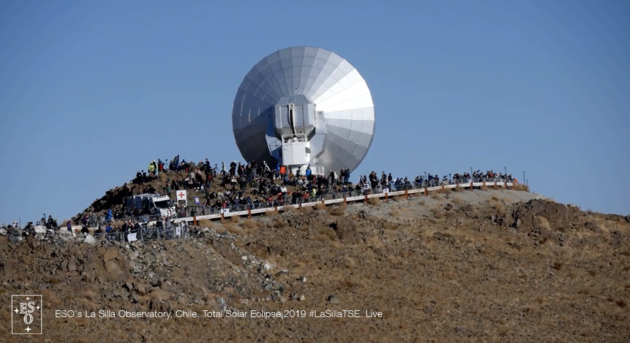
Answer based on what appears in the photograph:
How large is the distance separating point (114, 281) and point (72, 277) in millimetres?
1816

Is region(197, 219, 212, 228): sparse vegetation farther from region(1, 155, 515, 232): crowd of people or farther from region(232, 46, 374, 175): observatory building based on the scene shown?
region(232, 46, 374, 175): observatory building

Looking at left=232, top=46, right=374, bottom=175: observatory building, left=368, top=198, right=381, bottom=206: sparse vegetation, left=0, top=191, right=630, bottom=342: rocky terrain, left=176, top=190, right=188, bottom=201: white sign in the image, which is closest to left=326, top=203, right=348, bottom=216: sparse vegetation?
left=0, top=191, right=630, bottom=342: rocky terrain

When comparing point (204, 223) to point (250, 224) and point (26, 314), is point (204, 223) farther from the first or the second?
point (26, 314)

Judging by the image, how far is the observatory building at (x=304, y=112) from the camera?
7669 cm

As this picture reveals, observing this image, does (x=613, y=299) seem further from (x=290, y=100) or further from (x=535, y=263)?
(x=290, y=100)

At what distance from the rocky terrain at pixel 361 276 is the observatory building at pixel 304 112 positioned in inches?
338

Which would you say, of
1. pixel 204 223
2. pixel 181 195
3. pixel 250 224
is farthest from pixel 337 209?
pixel 204 223

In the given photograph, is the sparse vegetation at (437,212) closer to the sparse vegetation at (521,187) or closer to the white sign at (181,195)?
the sparse vegetation at (521,187)

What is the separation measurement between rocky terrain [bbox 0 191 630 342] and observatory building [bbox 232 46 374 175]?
8.57m

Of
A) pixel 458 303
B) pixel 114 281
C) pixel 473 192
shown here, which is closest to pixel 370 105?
pixel 473 192

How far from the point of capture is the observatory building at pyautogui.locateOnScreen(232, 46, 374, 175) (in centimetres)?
7669

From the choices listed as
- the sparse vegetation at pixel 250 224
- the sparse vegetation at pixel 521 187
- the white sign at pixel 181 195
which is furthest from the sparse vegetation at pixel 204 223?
the sparse vegetation at pixel 521 187

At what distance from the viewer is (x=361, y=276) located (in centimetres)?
5484

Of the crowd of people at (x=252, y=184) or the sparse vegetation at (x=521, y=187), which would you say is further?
the sparse vegetation at (x=521, y=187)
